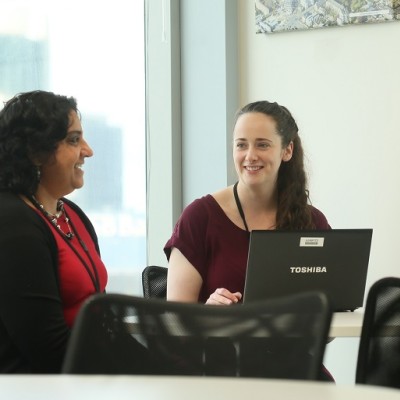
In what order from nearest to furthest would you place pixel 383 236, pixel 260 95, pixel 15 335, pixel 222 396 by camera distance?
pixel 222 396 → pixel 15 335 → pixel 383 236 → pixel 260 95

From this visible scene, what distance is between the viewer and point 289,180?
11.4 ft

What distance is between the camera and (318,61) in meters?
4.24

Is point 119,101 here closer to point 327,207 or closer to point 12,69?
point 12,69

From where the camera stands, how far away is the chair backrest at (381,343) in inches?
86.9

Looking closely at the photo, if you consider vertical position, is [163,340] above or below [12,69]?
below

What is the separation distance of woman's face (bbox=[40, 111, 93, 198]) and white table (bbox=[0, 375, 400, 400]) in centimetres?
143

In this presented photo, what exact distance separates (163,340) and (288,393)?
0.42m

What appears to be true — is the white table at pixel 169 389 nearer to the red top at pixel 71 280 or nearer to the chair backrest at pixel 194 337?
the chair backrest at pixel 194 337

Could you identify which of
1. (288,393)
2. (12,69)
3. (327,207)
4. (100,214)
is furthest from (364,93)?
(288,393)

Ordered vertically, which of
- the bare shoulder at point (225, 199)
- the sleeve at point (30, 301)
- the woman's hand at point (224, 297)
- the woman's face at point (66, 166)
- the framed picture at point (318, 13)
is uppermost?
the framed picture at point (318, 13)

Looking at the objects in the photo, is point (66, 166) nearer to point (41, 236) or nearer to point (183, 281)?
point (41, 236)

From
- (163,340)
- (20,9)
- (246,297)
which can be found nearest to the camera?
(163,340)

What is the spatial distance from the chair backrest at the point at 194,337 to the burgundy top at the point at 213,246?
155 cm

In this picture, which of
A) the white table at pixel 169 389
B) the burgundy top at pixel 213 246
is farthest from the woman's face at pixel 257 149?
the white table at pixel 169 389
